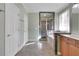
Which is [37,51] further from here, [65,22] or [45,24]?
[45,24]

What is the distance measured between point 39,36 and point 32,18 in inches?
61.3

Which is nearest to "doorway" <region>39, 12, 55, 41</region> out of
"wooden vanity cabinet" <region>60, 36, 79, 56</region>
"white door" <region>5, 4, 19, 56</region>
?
"white door" <region>5, 4, 19, 56</region>

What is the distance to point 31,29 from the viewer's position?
11766 mm

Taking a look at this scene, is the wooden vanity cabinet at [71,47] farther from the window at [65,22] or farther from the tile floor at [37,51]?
the window at [65,22]

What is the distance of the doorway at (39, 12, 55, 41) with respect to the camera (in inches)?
466

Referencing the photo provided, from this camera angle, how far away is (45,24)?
12.3 m

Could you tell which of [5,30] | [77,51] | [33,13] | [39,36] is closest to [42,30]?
[39,36]

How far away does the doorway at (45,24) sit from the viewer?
1184cm

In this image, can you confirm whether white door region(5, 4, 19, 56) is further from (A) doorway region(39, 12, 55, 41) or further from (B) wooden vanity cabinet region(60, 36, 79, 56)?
(A) doorway region(39, 12, 55, 41)

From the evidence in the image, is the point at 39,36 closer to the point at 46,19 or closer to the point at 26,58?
the point at 46,19

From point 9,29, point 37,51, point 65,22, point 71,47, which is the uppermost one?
point 65,22

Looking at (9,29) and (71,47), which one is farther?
(9,29)

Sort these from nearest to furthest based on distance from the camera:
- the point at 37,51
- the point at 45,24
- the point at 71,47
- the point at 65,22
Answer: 1. the point at 71,47
2. the point at 37,51
3. the point at 65,22
4. the point at 45,24

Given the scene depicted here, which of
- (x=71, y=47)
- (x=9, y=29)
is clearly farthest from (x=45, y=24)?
(x=71, y=47)
